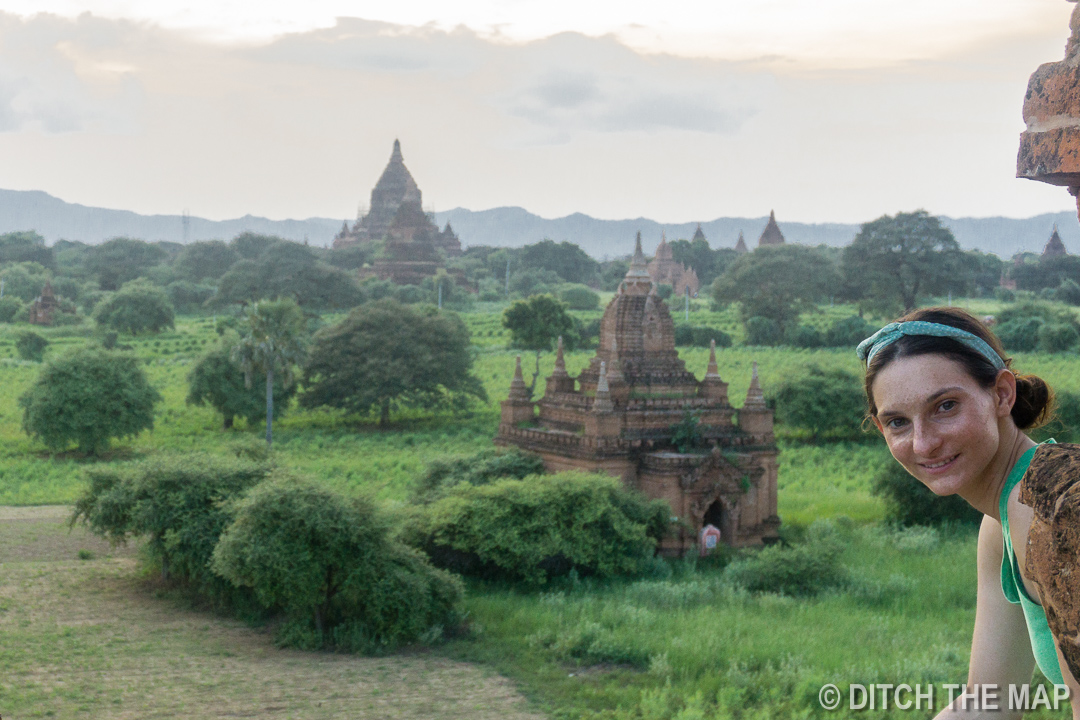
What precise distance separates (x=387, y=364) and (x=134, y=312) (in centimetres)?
2612

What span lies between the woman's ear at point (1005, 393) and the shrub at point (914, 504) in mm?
24708

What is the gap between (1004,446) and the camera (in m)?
2.41

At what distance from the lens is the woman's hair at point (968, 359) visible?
7.86 ft

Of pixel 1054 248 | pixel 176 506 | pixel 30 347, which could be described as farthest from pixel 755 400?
pixel 1054 248

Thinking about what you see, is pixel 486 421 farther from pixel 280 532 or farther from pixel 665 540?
pixel 280 532

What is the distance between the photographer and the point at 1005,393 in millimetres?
2439

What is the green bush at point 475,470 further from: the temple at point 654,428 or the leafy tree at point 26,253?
the leafy tree at point 26,253

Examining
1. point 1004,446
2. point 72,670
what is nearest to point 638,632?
point 72,670

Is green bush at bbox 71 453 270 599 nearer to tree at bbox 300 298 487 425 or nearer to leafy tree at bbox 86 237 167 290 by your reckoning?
tree at bbox 300 298 487 425

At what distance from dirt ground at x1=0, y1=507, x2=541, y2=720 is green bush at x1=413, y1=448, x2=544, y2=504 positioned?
19.0ft

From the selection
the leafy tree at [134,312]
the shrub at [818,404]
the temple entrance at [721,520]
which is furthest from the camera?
the leafy tree at [134,312]

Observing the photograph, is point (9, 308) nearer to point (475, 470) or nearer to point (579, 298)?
point (579, 298)

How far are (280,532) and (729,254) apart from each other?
322ft

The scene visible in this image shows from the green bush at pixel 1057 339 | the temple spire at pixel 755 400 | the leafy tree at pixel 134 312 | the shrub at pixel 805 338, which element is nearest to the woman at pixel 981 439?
the temple spire at pixel 755 400
